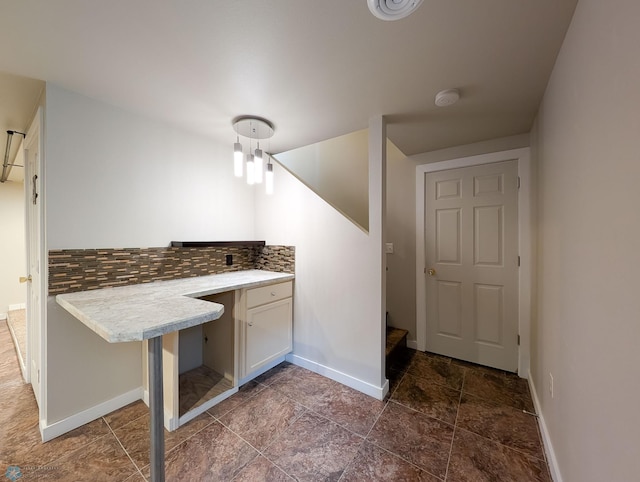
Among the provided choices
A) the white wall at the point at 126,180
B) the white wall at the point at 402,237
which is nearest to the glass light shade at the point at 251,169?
the white wall at the point at 126,180

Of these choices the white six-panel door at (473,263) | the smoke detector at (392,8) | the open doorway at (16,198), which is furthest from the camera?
the white six-panel door at (473,263)

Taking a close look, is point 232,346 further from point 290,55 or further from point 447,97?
point 447,97

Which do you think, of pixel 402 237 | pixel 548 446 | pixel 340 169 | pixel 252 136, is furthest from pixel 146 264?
pixel 548 446

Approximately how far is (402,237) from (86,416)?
9.98 feet

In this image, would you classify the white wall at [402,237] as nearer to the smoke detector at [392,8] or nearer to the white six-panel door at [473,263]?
the white six-panel door at [473,263]

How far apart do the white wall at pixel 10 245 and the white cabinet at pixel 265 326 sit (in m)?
4.30

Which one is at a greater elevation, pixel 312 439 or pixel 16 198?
pixel 16 198

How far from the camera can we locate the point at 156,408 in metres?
1.05

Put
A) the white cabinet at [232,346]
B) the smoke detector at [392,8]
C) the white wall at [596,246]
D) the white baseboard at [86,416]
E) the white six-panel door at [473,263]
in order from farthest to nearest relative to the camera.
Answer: the white six-panel door at [473,263], the white cabinet at [232,346], the white baseboard at [86,416], the smoke detector at [392,8], the white wall at [596,246]

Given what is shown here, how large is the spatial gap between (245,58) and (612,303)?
6.08ft

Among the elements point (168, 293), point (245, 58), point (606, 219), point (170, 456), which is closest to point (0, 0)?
point (245, 58)

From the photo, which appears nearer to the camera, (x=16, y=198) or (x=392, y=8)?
(x=392, y=8)

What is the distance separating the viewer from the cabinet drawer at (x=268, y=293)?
2079mm

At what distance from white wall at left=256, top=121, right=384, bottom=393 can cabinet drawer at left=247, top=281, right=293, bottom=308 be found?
112 millimetres
